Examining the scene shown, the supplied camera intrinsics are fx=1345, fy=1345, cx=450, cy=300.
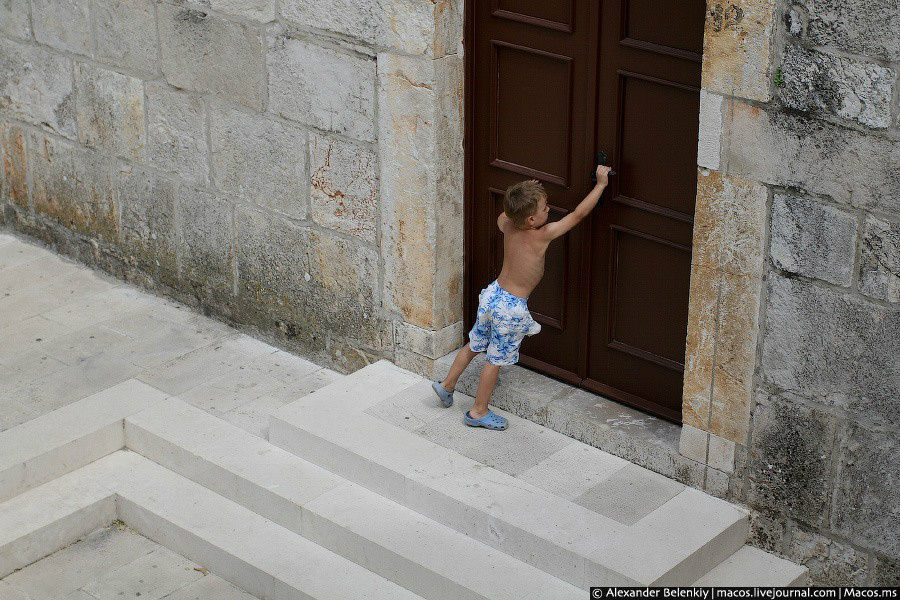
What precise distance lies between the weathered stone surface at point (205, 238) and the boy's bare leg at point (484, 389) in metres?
1.93

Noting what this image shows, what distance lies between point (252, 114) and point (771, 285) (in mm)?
3041

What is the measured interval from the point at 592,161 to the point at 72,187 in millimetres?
3732

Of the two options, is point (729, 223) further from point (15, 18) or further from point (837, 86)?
point (15, 18)

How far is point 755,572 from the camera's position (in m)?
5.48

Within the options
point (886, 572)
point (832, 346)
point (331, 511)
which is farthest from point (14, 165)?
point (886, 572)

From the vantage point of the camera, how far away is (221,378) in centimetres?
705

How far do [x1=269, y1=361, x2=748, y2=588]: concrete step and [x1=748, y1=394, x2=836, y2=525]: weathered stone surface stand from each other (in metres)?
0.17

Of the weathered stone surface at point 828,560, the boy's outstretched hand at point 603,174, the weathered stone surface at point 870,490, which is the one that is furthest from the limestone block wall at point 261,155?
the weathered stone surface at point 870,490

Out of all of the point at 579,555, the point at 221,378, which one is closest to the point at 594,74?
the point at 579,555

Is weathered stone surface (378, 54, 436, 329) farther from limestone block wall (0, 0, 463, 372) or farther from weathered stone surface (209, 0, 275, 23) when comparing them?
weathered stone surface (209, 0, 275, 23)

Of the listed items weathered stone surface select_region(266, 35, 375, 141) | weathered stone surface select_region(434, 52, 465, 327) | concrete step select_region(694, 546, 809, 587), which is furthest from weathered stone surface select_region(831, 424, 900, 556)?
weathered stone surface select_region(266, 35, 375, 141)

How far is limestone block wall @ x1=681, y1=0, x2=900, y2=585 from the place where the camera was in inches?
191

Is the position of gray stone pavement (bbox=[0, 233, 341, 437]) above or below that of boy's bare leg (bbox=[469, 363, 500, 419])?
below

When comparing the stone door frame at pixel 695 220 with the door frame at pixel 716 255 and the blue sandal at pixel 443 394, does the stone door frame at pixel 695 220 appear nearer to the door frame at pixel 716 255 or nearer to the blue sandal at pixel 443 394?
the door frame at pixel 716 255
